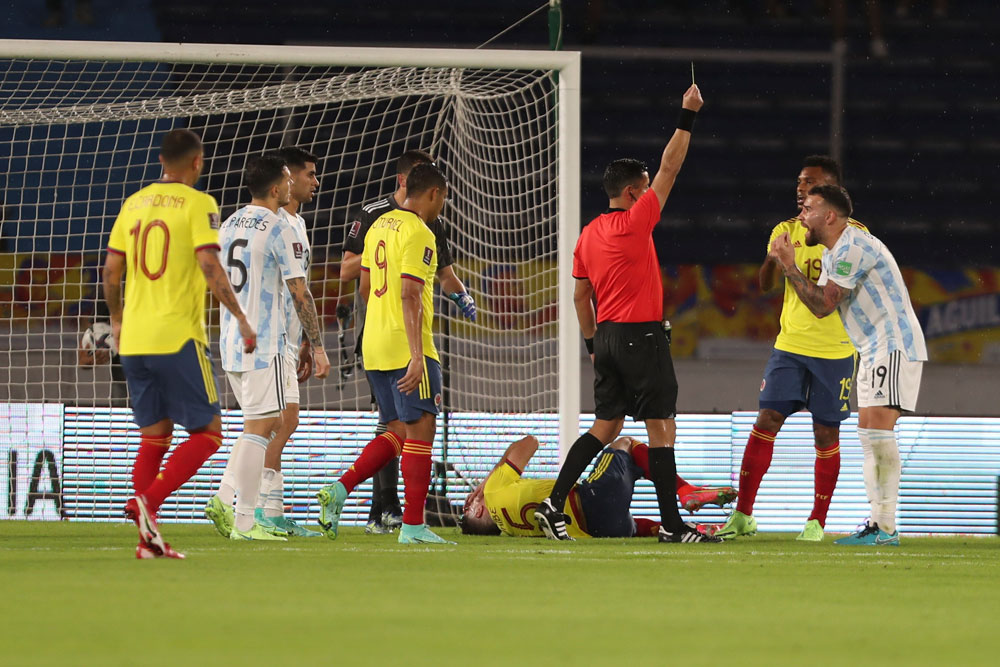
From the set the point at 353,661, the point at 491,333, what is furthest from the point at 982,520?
the point at 353,661

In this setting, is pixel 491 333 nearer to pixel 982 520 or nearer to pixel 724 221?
pixel 982 520

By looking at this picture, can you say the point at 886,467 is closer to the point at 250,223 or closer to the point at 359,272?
the point at 359,272

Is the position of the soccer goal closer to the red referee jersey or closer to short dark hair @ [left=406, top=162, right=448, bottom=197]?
the red referee jersey

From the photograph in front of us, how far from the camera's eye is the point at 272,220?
21.5ft

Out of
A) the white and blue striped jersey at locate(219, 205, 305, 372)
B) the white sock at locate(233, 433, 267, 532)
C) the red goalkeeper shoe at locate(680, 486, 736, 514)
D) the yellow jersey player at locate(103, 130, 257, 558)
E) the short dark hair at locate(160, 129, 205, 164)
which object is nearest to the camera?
the yellow jersey player at locate(103, 130, 257, 558)

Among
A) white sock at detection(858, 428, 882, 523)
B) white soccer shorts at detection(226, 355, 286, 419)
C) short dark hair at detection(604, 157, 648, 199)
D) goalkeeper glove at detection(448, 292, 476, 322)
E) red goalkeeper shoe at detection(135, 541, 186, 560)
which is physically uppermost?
short dark hair at detection(604, 157, 648, 199)

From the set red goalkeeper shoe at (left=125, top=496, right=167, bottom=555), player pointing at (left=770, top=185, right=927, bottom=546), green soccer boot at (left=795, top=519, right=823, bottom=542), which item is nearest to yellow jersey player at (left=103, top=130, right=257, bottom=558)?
red goalkeeper shoe at (left=125, top=496, right=167, bottom=555)

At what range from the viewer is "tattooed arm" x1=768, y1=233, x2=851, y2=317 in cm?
675

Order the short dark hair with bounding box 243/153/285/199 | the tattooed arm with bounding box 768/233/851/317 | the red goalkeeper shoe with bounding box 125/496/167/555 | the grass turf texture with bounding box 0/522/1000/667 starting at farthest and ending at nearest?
1. the tattooed arm with bounding box 768/233/851/317
2. the short dark hair with bounding box 243/153/285/199
3. the red goalkeeper shoe with bounding box 125/496/167/555
4. the grass turf texture with bounding box 0/522/1000/667

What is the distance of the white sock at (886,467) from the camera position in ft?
22.0

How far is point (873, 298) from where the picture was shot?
22.3 feet

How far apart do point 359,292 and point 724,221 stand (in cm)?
1179

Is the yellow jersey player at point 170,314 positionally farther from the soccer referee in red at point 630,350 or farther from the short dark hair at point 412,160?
the soccer referee in red at point 630,350

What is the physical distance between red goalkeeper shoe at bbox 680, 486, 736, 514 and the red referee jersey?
1.19 metres
